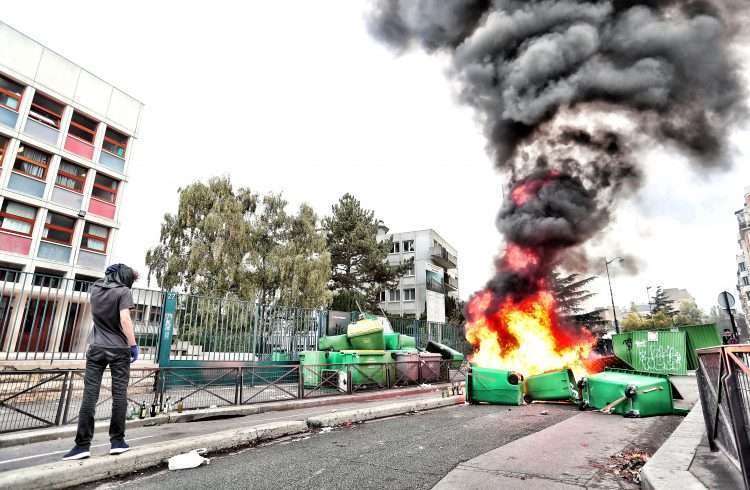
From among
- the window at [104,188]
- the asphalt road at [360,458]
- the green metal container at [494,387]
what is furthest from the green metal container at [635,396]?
the window at [104,188]

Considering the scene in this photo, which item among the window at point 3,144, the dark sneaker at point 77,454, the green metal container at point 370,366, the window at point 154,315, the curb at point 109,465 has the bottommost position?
the curb at point 109,465

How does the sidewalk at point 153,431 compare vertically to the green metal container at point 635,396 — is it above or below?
below

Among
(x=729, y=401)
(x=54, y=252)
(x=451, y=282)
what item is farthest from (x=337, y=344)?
(x=451, y=282)

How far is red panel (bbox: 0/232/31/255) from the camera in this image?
1819cm

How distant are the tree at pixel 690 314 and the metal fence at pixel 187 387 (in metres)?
70.5

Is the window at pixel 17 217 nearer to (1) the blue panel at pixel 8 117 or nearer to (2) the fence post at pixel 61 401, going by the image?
(1) the blue panel at pixel 8 117

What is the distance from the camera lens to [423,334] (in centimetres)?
2142

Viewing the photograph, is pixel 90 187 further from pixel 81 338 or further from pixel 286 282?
pixel 81 338

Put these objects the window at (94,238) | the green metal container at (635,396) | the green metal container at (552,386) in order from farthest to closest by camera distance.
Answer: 1. the window at (94,238)
2. the green metal container at (552,386)
3. the green metal container at (635,396)

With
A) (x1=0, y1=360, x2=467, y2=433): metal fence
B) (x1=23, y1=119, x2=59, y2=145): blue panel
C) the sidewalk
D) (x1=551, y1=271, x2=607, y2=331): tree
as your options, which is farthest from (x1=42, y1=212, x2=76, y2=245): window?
(x1=551, y1=271, x2=607, y2=331): tree

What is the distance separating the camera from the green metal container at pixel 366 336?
1305cm

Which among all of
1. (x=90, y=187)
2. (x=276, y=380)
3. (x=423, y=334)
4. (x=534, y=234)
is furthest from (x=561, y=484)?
(x=90, y=187)

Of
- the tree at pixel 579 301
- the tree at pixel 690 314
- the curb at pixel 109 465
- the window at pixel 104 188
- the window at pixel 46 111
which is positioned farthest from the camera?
the tree at pixel 690 314

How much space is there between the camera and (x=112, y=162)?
23.3 m
